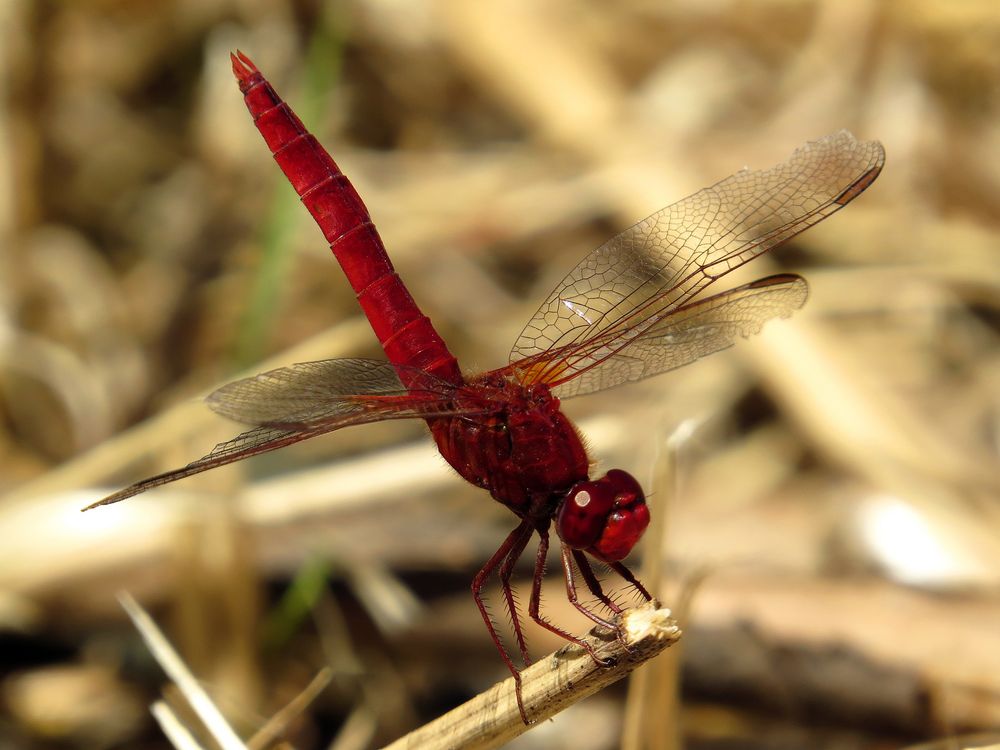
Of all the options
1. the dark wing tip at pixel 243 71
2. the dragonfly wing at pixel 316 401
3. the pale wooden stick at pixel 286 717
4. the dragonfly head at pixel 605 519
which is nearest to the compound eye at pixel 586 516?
the dragonfly head at pixel 605 519

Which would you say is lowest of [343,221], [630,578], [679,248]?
[630,578]

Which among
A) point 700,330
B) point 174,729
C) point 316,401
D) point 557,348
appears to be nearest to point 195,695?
point 174,729

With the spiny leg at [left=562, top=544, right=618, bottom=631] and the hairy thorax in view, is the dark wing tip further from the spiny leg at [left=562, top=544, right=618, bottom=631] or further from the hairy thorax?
the spiny leg at [left=562, top=544, right=618, bottom=631]

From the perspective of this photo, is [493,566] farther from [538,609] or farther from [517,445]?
[517,445]

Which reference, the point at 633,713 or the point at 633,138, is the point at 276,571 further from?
the point at 633,138

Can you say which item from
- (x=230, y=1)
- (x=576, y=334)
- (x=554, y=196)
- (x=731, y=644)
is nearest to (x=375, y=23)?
(x=230, y=1)

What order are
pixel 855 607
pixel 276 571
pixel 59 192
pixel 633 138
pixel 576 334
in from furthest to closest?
pixel 59 192 → pixel 633 138 → pixel 276 571 → pixel 855 607 → pixel 576 334

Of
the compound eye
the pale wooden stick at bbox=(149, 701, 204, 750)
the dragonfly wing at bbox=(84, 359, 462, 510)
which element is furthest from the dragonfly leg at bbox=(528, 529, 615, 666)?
the pale wooden stick at bbox=(149, 701, 204, 750)
